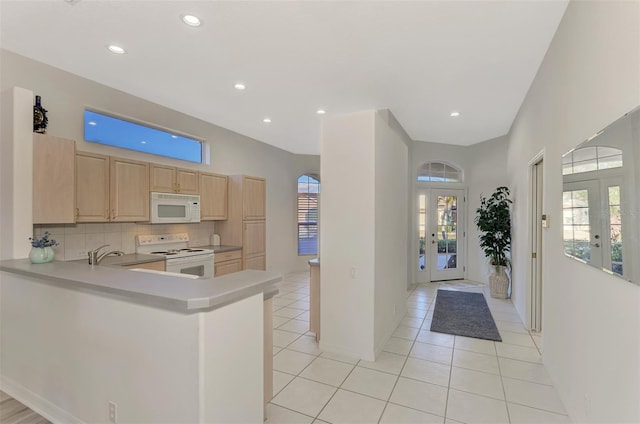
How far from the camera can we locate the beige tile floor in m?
2.29

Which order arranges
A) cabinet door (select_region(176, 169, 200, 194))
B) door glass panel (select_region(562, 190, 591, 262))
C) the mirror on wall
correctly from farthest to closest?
1. cabinet door (select_region(176, 169, 200, 194))
2. door glass panel (select_region(562, 190, 591, 262))
3. the mirror on wall

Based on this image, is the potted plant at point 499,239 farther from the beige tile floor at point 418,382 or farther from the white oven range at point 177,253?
the white oven range at point 177,253

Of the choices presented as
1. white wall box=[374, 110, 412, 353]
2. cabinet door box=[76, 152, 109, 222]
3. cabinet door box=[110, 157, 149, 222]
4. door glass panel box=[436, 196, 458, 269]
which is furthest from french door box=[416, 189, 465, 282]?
cabinet door box=[76, 152, 109, 222]

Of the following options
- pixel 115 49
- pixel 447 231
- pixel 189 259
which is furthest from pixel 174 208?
pixel 447 231

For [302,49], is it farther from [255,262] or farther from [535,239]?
[255,262]

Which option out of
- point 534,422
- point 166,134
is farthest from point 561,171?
point 166,134

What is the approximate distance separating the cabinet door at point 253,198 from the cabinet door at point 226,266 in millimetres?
815

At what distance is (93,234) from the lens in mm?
3764

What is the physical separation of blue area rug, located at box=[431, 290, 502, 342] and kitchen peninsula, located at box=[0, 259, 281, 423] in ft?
9.77

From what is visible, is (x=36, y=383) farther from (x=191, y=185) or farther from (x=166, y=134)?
(x=166, y=134)

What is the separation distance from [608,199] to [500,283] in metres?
4.25

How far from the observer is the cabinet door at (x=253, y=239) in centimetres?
555

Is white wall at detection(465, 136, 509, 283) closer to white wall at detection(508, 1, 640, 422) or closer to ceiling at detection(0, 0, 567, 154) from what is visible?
ceiling at detection(0, 0, 567, 154)

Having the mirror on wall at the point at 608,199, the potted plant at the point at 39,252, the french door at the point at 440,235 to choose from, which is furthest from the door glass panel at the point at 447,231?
the potted plant at the point at 39,252
